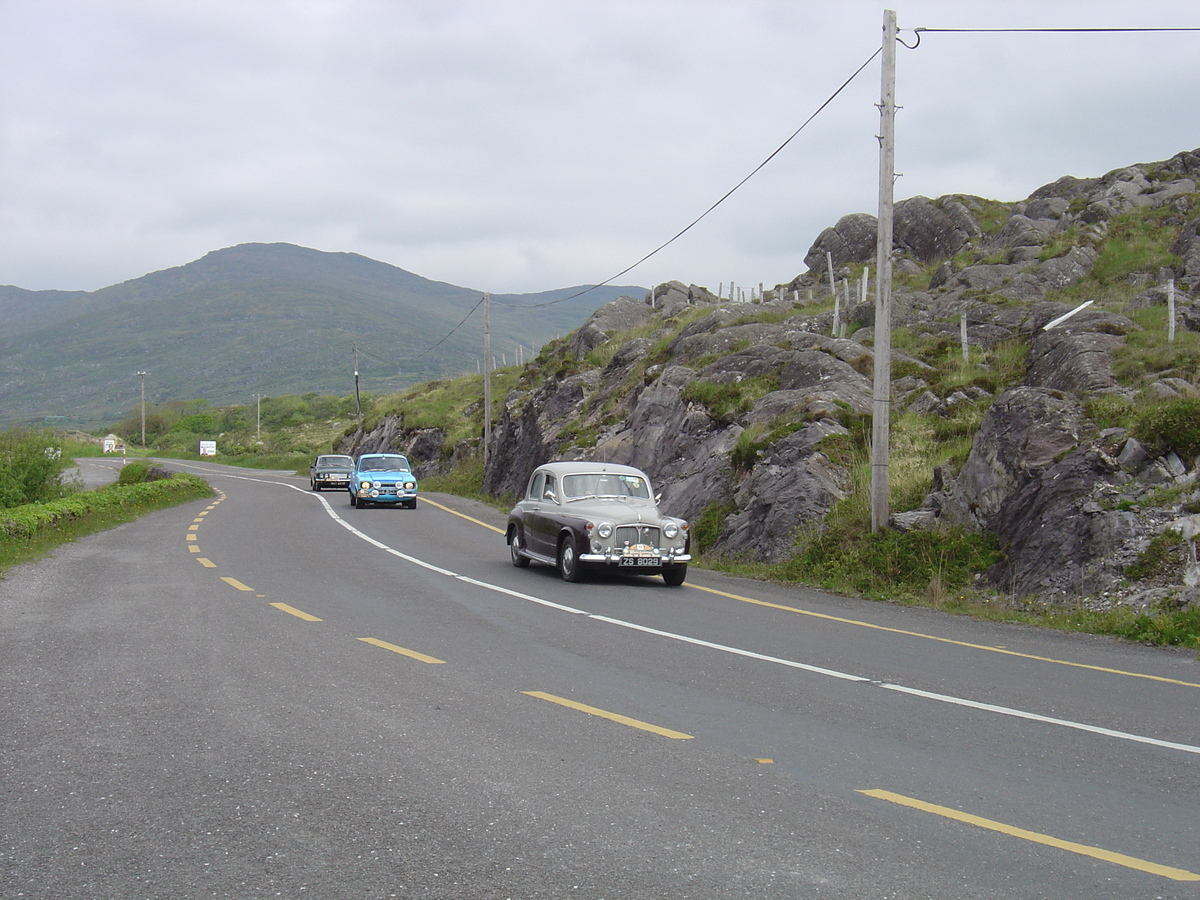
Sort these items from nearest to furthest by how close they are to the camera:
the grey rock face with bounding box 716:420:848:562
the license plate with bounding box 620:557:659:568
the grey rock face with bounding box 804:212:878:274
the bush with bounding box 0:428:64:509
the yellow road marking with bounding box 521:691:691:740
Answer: the yellow road marking with bounding box 521:691:691:740 < the license plate with bounding box 620:557:659:568 < the grey rock face with bounding box 716:420:848:562 < the bush with bounding box 0:428:64:509 < the grey rock face with bounding box 804:212:878:274

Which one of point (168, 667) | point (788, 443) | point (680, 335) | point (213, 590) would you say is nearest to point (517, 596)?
point (213, 590)

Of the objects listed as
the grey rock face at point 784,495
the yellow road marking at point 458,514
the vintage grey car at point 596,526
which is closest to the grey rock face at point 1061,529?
the grey rock face at point 784,495

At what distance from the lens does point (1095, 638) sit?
1069 cm

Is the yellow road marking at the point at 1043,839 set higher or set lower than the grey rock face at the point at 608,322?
lower

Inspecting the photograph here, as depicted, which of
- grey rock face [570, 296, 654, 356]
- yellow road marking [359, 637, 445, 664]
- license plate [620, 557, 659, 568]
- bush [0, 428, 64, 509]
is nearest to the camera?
yellow road marking [359, 637, 445, 664]

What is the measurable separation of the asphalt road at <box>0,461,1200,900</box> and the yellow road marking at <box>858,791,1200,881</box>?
0.02m

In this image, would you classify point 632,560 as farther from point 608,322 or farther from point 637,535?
point 608,322

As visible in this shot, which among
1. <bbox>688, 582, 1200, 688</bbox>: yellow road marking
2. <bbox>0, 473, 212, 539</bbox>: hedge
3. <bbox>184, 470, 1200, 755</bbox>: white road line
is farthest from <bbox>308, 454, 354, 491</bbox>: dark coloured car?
<bbox>688, 582, 1200, 688</bbox>: yellow road marking

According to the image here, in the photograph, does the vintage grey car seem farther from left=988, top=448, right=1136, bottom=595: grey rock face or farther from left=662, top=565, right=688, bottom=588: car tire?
left=988, top=448, right=1136, bottom=595: grey rock face

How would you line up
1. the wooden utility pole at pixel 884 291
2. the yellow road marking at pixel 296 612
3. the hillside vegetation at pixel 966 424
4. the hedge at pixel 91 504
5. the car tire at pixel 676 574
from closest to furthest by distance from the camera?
the yellow road marking at pixel 296 612 < the hillside vegetation at pixel 966 424 < the car tire at pixel 676 574 < the wooden utility pole at pixel 884 291 < the hedge at pixel 91 504

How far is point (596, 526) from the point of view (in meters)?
14.5

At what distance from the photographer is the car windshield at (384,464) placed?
108 feet

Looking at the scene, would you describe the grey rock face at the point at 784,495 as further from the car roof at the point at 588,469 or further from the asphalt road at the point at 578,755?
the asphalt road at the point at 578,755

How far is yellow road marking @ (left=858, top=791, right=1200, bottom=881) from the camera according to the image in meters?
4.22
